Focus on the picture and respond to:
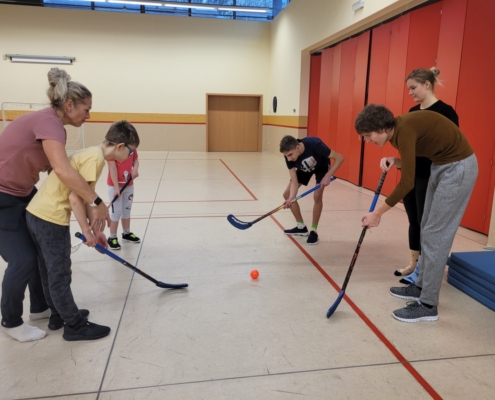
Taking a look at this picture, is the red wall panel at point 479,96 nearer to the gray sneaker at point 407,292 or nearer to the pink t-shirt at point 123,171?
the gray sneaker at point 407,292

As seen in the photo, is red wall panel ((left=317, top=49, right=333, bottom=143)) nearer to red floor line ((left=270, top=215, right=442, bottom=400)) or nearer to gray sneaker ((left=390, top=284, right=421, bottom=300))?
red floor line ((left=270, top=215, right=442, bottom=400))

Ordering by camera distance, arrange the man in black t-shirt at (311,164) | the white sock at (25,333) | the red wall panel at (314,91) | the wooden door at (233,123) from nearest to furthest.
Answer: the white sock at (25,333) → the man in black t-shirt at (311,164) → the red wall panel at (314,91) → the wooden door at (233,123)

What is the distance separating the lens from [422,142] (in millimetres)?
2150

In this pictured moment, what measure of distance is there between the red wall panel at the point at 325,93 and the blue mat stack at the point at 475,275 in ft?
17.8

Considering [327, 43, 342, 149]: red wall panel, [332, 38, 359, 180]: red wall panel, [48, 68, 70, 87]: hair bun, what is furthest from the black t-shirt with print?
[327, 43, 342, 149]: red wall panel

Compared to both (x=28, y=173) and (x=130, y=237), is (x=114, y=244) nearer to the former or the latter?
(x=130, y=237)

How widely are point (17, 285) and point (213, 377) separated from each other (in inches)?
42.5

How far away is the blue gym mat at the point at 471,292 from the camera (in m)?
2.43

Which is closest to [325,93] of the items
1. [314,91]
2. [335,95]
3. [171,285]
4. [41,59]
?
[335,95]

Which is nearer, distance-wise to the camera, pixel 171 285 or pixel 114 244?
pixel 171 285

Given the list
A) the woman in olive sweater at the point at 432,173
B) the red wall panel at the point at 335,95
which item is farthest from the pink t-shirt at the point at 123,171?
the red wall panel at the point at 335,95

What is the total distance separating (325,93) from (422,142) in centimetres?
616

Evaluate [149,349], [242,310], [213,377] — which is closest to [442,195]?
[242,310]

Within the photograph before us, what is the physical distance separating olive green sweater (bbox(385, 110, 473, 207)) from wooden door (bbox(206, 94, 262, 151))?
34.3 ft
